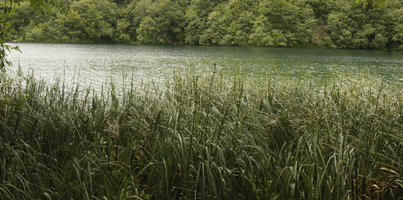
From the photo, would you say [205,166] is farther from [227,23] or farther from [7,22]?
[227,23]

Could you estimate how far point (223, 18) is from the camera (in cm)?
6625

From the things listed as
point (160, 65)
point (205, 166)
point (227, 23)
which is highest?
point (227, 23)

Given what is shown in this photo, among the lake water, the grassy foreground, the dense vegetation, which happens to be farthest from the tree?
the dense vegetation

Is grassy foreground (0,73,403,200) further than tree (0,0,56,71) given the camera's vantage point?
No

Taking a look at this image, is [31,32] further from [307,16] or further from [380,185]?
[380,185]

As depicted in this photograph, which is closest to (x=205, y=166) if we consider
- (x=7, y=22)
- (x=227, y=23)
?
(x=7, y=22)

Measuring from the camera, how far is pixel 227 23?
217ft

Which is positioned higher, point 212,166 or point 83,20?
point 83,20

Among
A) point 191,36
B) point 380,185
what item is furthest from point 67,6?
point 191,36

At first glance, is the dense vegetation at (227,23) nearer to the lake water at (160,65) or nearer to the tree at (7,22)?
the lake water at (160,65)

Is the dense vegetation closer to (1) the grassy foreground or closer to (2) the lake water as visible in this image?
(2) the lake water

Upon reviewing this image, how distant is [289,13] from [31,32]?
5542cm

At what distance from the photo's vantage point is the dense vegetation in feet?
186

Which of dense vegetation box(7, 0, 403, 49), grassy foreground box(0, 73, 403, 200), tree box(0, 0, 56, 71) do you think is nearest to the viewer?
grassy foreground box(0, 73, 403, 200)
